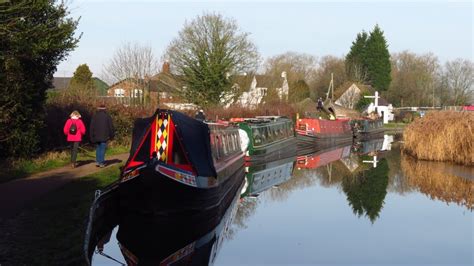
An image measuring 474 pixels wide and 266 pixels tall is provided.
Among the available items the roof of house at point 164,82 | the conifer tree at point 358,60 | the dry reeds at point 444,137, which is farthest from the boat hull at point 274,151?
the conifer tree at point 358,60

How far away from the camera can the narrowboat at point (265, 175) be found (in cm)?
1732

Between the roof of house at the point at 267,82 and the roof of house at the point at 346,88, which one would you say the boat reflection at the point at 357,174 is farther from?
the roof of house at the point at 346,88

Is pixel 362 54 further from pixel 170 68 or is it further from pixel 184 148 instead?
pixel 184 148

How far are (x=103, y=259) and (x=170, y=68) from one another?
34847 millimetres

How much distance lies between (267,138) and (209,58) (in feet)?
53.8

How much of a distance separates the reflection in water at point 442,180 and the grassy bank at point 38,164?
10048 millimetres

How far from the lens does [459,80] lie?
8025 cm

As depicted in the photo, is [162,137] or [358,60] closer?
[162,137]

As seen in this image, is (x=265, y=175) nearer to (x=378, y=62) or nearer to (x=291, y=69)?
(x=291, y=69)

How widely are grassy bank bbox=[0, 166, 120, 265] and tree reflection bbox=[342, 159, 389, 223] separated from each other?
230 inches

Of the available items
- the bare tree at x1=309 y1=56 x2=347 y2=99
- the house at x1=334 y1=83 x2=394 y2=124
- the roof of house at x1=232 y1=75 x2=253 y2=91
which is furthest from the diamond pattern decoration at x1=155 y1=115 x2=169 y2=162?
the bare tree at x1=309 y1=56 x2=347 y2=99

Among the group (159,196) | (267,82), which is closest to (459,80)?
(267,82)

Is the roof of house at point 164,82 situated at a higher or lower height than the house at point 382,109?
higher

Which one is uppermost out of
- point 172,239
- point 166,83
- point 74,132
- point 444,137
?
point 166,83
